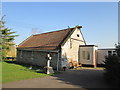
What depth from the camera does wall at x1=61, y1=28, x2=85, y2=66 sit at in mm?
17555

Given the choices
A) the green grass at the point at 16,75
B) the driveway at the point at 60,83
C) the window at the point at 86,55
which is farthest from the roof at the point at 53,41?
the driveway at the point at 60,83

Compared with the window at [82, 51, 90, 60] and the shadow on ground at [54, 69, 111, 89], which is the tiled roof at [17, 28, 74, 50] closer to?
the window at [82, 51, 90, 60]

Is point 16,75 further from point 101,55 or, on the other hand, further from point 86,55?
point 101,55

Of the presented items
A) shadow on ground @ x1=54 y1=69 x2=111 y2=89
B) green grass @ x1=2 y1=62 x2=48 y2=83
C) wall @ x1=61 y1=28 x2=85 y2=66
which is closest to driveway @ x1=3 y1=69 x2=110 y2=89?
shadow on ground @ x1=54 y1=69 x2=111 y2=89

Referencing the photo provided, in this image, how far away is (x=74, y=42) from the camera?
20031 mm

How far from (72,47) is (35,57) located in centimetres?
747

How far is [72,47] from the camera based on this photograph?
19.5m

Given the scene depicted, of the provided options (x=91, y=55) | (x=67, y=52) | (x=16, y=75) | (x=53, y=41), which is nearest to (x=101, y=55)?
(x=91, y=55)

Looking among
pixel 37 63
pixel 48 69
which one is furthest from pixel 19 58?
pixel 48 69

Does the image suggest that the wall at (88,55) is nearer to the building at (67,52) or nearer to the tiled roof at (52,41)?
the building at (67,52)

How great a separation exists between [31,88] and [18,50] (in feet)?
72.2

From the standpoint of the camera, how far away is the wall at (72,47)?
17555mm

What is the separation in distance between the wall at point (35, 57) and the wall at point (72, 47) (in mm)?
1471

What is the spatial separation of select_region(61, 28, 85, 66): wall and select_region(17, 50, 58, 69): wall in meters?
1.47
